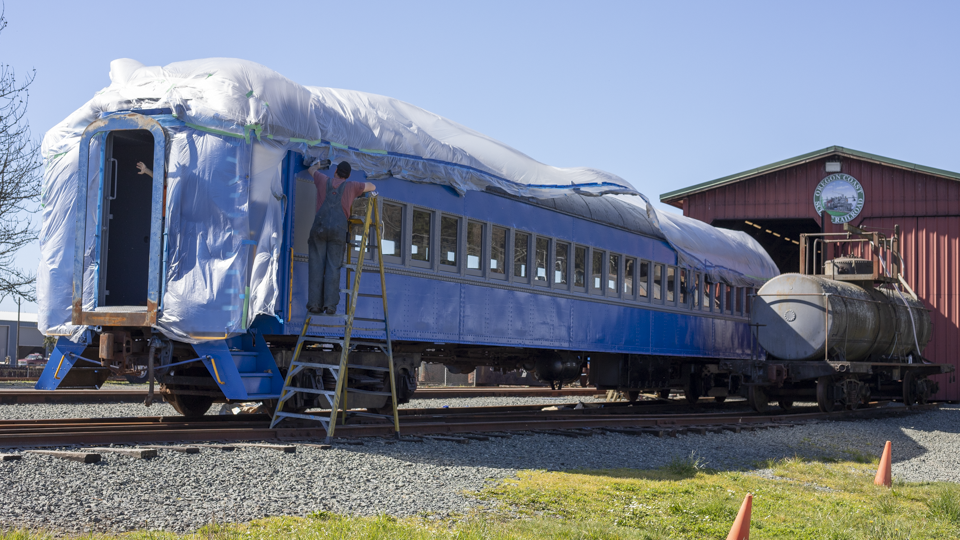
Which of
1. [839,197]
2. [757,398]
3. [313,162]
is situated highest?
[839,197]

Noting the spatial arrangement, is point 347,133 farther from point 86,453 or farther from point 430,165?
point 86,453

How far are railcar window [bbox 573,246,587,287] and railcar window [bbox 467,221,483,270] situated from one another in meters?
2.48

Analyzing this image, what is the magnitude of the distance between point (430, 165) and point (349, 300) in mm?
2164

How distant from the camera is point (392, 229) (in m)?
10.2

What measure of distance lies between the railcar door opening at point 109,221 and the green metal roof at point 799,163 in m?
18.9

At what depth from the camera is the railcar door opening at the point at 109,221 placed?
8805 mm

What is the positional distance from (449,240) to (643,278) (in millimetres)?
5782

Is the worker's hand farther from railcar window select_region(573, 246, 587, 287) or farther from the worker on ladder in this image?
railcar window select_region(573, 246, 587, 287)

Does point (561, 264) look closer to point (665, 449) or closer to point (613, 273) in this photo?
point (613, 273)

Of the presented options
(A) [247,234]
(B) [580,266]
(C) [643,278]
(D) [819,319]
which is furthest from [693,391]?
(A) [247,234]

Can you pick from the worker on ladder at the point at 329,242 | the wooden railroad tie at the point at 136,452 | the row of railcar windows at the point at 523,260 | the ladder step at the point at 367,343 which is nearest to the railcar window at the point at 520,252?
the row of railcar windows at the point at 523,260

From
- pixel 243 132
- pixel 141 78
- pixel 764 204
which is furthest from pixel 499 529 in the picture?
pixel 764 204

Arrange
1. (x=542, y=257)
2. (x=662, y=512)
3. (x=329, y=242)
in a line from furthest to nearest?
(x=542, y=257), (x=329, y=242), (x=662, y=512)

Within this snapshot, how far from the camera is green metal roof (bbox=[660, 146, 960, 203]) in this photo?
77.9 feet
